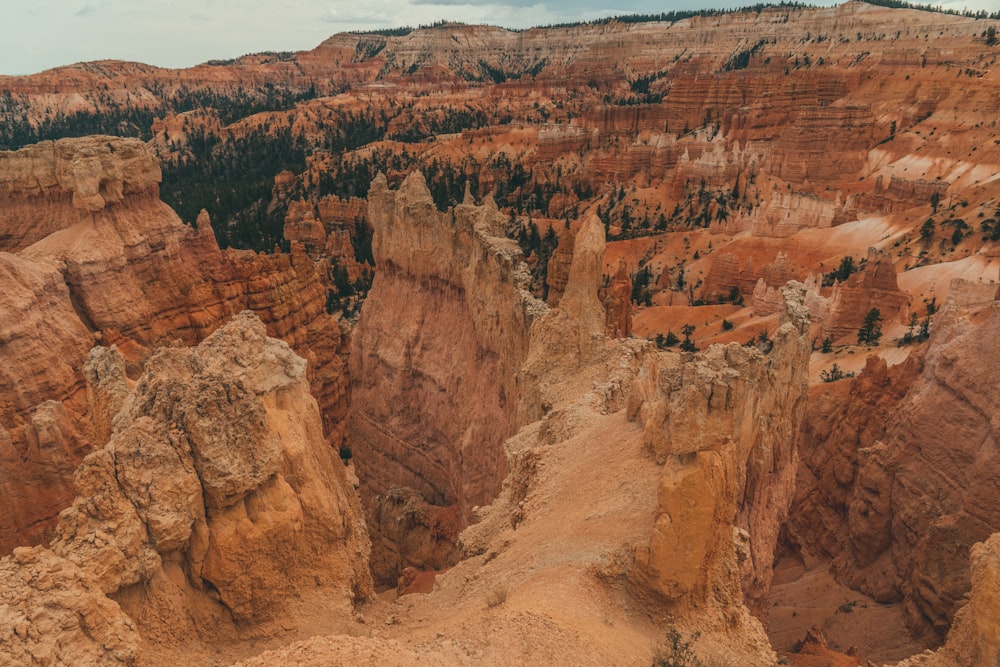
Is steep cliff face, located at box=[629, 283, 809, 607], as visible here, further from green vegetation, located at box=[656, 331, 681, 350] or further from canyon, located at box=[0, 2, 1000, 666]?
green vegetation, located at box=[656, 331, 681, 350]

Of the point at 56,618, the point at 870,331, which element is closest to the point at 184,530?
the point at 56,618

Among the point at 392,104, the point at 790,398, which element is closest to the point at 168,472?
the point at 790,398

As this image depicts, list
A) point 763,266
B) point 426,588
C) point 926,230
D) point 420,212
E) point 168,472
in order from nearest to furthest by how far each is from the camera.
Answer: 1. point 168,472
2. point 426,588
3. point 420,212
4. point 926,230
5. point 763,266

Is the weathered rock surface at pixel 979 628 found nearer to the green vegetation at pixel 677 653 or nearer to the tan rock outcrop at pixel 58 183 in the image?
the green vegetation at pixel 677 653

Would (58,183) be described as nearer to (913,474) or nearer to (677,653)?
(677,653)

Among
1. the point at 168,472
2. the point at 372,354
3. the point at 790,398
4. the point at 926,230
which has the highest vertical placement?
the point at 168,472

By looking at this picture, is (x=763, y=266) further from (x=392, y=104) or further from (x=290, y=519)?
(x=392, y=104)

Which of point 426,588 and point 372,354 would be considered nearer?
point 426,588

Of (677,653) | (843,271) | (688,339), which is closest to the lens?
(677,653)
